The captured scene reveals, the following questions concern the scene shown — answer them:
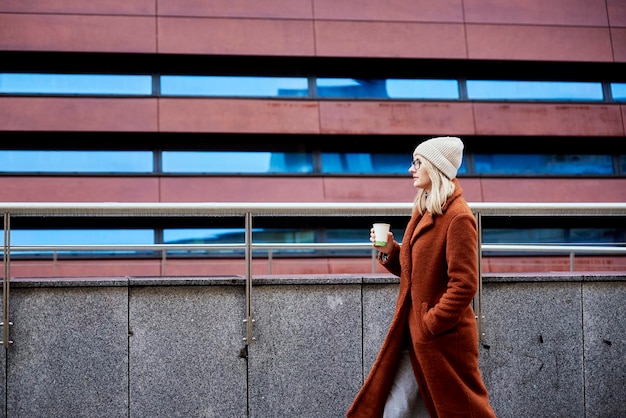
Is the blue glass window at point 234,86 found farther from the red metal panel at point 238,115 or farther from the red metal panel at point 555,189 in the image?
the red metal panel at point 555,189

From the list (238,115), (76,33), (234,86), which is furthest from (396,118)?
(76,33)

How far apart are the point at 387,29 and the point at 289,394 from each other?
1649cm

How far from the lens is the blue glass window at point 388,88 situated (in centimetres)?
2055

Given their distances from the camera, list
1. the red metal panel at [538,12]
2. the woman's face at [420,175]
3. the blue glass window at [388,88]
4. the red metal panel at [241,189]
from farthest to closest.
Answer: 1. the red metal panel at [538,12]
2. the blue glass window at [388,88]
3. the red metal panel at [241,189]
4. the woman's face at [420,175]

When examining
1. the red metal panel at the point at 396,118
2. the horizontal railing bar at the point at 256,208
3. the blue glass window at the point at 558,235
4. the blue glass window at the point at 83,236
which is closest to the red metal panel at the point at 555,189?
the blue glass window at the point at 558,235

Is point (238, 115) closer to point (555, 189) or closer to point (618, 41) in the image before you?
point (555, 189)

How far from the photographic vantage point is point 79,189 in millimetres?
19500

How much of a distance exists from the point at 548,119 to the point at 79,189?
507 inches

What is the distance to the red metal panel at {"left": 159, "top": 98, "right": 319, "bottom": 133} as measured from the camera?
1975 cm

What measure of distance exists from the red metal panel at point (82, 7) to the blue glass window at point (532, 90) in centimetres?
917

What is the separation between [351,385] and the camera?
5.27m

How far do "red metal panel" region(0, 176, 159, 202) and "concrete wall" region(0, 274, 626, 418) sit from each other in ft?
48.3

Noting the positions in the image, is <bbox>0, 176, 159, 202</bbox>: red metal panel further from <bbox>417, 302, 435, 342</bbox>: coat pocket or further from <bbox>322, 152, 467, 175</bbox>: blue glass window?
<bbox>417, 302, 435, 342</bbox>: coat pocket

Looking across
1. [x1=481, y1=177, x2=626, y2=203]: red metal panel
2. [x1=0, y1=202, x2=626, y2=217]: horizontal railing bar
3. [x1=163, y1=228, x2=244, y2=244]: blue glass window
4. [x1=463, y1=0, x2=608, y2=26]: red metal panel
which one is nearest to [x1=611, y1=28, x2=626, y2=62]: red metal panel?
[x1=463, y1=0, x2=608, y2=26]: red metal panel
